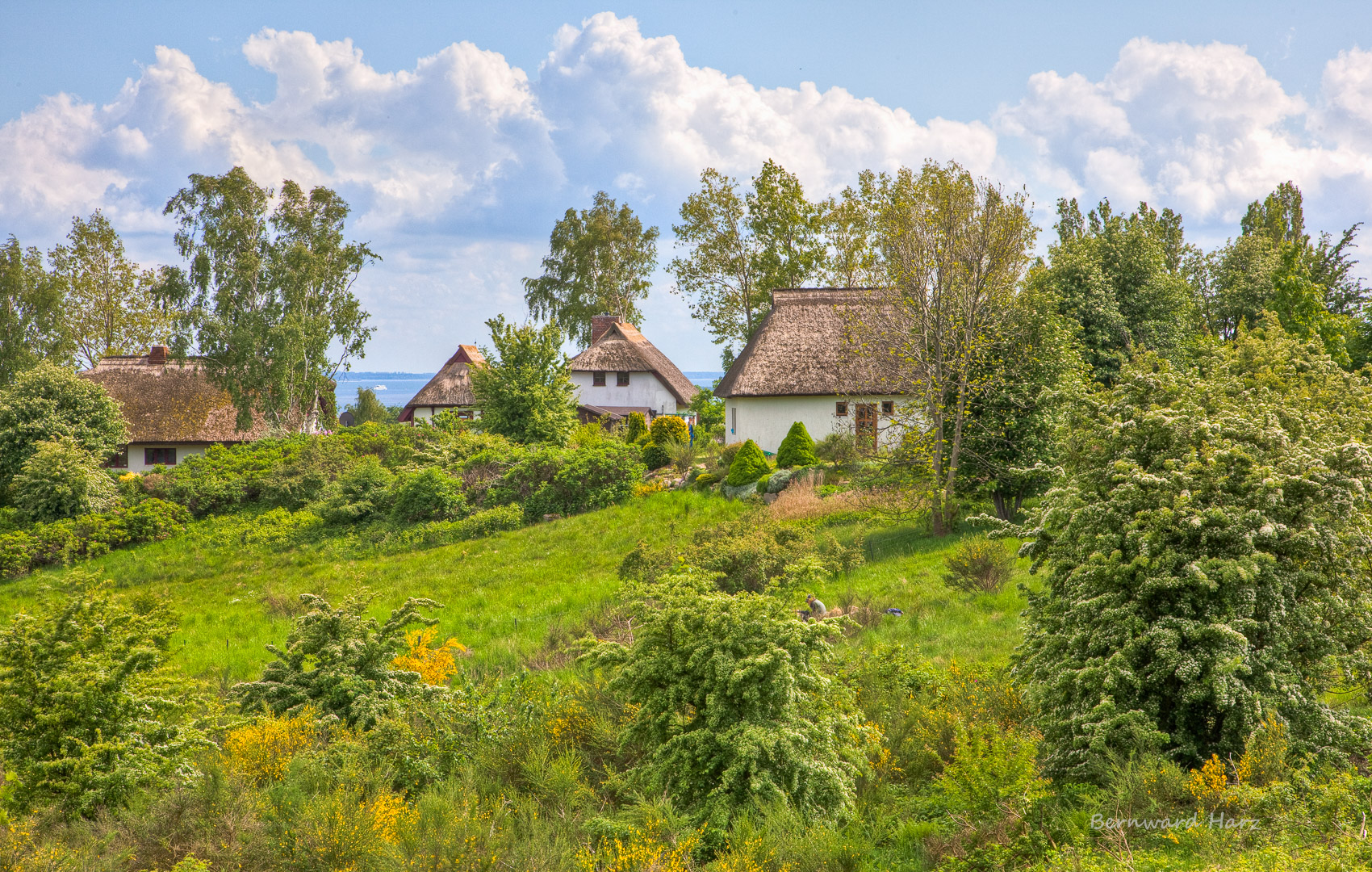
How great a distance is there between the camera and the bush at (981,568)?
12.3 m

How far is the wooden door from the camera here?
79.0 feet

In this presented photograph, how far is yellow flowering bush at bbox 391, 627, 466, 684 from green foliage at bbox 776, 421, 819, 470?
45.2ft

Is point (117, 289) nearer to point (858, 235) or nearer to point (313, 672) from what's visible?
point (858, 235)

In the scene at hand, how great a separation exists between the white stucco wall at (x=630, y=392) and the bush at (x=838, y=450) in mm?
18870

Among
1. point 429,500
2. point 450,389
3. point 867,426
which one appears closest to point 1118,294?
point 867,426

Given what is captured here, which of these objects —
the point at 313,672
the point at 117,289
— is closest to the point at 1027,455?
the point at 313,672

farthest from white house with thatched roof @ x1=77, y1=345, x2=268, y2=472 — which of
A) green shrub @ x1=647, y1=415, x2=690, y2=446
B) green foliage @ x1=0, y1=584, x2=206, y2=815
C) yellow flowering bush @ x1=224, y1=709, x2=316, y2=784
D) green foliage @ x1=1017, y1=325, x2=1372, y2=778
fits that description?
green foliage @ x1=1017, y1=325, x2=1372, y2=778

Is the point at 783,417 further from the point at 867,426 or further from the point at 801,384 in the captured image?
the point at 867,426

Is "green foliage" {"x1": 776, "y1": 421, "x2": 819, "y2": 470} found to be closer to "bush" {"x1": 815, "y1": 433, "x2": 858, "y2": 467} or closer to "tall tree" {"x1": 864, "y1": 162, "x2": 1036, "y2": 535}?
"bush" {"x1": 815, "y1": 433, "x2": 858, "y2": 467}

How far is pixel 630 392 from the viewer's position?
42500 millimetres

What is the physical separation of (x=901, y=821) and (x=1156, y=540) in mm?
2913

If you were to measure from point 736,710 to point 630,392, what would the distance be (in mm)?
36542

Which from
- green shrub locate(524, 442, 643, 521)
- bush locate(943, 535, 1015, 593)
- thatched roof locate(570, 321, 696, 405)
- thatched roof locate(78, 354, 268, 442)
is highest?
thatched roof locate(570, 321, 696, 405)

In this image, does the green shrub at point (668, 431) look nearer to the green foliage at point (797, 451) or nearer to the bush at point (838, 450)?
the green foliage at point (797, 451)
